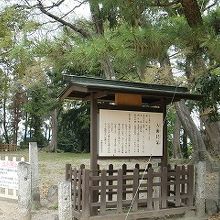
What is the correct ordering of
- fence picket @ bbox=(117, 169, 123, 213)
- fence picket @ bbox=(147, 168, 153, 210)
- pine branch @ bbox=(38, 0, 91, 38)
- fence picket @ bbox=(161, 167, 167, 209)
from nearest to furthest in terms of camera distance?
fence picket @ bbox=(117, 169, 123, 213) → fence picket @ bbox=(147, 168, 153, 210) → fence picket @ bbox=(161, 167, 167, 209) → pine branch @ bbox=(38, 0, 91, 38)

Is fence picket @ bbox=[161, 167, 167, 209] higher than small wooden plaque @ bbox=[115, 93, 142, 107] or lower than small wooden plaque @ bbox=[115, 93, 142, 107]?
lower

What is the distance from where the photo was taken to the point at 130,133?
655 centimetres

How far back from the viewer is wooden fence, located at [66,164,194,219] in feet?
19.2

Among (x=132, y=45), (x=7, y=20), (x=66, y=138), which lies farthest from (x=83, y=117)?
(x=132, y=45)

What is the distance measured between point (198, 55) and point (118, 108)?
5.66 feet

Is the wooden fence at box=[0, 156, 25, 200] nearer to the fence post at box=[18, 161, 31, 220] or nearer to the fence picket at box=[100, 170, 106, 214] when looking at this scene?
the fence post at box=[18, 161, 31, 220]

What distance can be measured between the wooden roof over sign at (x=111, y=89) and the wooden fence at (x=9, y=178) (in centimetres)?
225

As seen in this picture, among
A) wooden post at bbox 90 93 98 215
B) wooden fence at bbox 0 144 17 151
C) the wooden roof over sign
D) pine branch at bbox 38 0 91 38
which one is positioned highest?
pine branch at bbox 38 0 91 38

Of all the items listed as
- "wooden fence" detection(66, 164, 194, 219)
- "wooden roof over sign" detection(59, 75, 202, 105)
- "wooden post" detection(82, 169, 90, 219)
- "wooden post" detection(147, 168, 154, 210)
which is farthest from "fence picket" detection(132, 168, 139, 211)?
"wooden roof over sign" detection(59, 75, 202, 105)

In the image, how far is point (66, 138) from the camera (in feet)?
100

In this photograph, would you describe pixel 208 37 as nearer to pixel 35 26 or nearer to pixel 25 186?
pixel 25 186

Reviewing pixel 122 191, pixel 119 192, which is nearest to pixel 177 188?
pixel 122 191

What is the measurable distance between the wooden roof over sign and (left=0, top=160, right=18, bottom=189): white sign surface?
2271 millimetres

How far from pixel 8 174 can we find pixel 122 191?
3327mm
